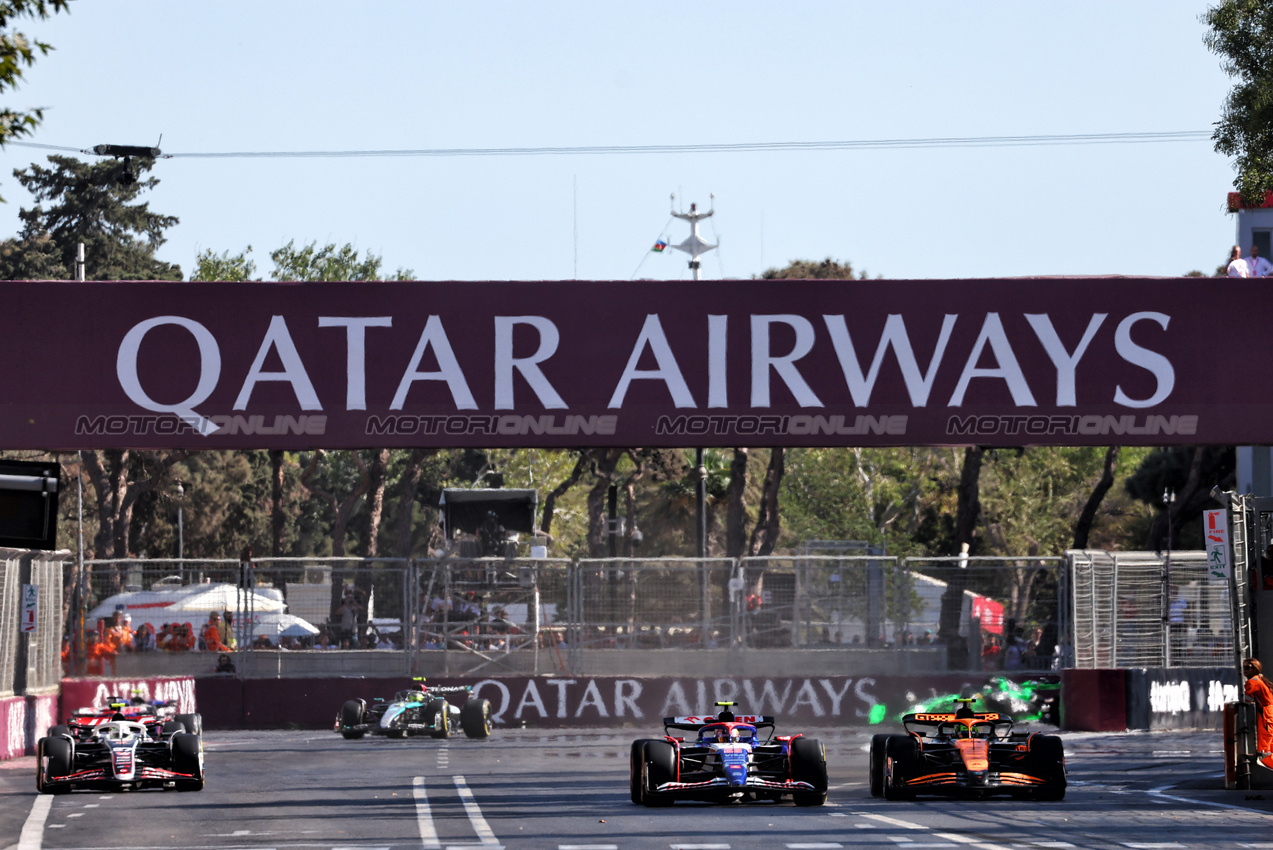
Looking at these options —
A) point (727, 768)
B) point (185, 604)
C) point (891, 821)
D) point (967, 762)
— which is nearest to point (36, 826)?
point (727, 768)

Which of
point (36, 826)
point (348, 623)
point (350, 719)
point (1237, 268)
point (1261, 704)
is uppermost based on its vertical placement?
point (1237, 268)

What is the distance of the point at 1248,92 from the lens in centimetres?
2453

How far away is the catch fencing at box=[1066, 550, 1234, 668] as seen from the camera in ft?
87.0

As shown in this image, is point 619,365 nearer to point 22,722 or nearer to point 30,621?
point 30,621

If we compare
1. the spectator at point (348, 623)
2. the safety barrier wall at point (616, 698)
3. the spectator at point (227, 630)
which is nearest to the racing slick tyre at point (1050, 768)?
the safety barrier wall at point (616, 698)

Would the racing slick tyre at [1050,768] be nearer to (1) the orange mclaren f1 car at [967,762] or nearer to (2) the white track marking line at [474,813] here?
(1) the orange mclaren f1 car at [967,762]

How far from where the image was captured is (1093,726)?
26047mm

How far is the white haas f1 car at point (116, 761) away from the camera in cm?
1708

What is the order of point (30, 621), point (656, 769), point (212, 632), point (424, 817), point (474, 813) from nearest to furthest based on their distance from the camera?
1. point (424, 817)
2. point (474, 813)
3. point (656, 769)
4. point (30, 621)
5. point (212, 632)

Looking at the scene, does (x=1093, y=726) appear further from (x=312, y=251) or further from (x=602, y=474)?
(x=312, y=251)

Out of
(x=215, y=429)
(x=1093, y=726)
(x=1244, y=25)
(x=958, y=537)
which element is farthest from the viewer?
(x=958, y=537)

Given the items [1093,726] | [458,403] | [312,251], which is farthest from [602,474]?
[458,403]

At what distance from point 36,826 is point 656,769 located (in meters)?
5.35

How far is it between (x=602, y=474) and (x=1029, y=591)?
26338mm
